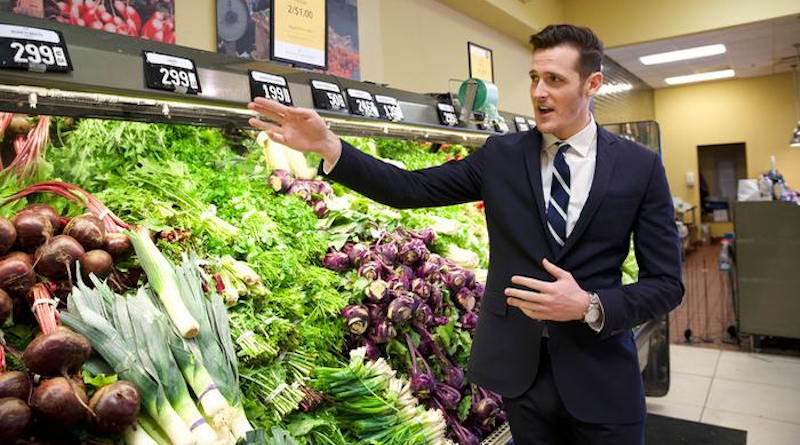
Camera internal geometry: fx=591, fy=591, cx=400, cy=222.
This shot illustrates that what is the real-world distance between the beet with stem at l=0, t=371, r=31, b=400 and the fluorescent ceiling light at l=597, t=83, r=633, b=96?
9469 mm

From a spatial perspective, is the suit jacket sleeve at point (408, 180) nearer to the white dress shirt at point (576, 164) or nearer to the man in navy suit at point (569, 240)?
Result: the man in navy suit at point (569, 240)

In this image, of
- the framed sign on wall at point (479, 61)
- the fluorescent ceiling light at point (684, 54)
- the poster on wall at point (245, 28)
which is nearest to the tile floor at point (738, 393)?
the framed sign on wall at point (479, 61)

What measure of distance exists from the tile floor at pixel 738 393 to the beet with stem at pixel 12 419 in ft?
14.2

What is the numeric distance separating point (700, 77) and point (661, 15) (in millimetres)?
6472

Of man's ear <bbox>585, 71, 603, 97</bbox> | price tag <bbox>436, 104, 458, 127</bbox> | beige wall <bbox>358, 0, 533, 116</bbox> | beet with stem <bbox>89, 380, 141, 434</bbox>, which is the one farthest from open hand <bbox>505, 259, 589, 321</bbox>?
beige wall <bbox>358, 0, 533, 116</bbox>

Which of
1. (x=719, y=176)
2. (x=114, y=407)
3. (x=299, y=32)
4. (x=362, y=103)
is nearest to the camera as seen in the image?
(x=114, y=407)

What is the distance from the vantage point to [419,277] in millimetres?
2525

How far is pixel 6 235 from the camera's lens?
146cm

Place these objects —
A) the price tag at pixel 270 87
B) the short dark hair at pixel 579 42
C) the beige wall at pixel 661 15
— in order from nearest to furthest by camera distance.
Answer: the short dark hair at pixel 579 42 < the price tag at pixel 270 87 < the beige wall at pixel 661 15

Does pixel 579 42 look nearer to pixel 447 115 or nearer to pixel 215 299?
pixel 215 299

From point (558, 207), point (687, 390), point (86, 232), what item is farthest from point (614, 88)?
point (86, 232)

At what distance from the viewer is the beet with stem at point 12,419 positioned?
1.08 m

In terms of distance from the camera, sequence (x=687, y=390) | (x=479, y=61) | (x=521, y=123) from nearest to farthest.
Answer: (x=521, y=123), (x=687, y=390), (x=479, y=61)

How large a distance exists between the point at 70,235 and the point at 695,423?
4221 mm
